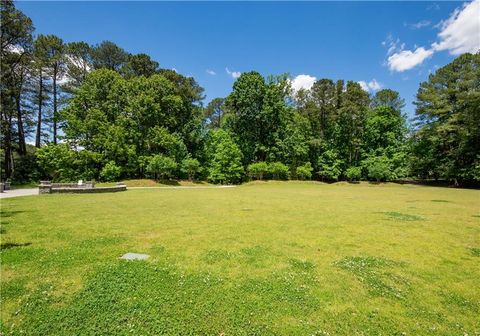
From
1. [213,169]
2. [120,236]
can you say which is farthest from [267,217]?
[213,169]

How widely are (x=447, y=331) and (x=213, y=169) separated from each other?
38232 mm

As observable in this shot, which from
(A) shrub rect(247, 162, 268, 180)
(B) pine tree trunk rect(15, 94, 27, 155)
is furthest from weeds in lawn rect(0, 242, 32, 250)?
(A) shrub rect(247, 162, 268, 180)

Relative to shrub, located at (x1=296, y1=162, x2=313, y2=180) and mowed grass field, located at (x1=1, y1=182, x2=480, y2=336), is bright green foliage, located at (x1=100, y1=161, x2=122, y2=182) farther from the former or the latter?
shrub, located at (x1=296, y1=162, x2=313, y2=180)

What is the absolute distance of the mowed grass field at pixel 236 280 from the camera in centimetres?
382

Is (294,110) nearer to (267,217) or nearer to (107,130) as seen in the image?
(107,130)

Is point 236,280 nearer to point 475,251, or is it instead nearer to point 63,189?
point 475,251

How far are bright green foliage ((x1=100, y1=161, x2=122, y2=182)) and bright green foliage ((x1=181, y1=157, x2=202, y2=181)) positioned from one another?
30.6 feet

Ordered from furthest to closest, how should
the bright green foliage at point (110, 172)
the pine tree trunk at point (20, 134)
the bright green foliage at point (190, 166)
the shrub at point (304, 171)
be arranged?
the shrub at point (304, 171)
the bright green foliage at point (190, 166)
the bright green foliage at point (110, 172)
the pine tree trunk at point (20, 134)

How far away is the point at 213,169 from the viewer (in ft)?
135

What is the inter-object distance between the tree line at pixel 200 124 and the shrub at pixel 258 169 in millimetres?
336

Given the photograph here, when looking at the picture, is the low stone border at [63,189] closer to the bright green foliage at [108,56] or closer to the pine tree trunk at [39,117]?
the pine tree trunk at [39,117]

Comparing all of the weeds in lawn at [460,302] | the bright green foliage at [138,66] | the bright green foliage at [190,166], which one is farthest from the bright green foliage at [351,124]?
the weeds in lawn at [460,302]

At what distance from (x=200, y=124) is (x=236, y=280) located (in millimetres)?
41454

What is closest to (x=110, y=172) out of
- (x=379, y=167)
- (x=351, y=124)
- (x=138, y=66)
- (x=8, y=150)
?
(x=8, y=150)
